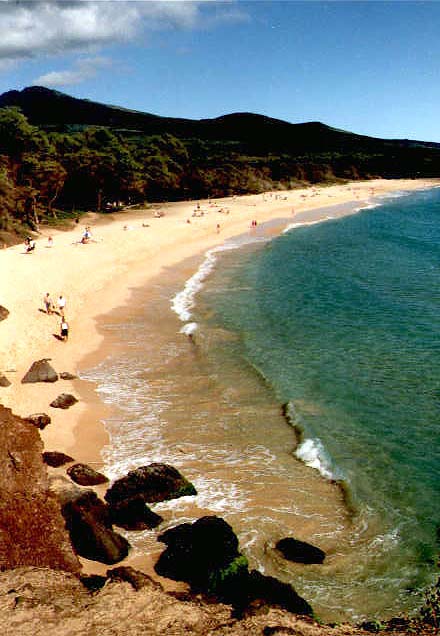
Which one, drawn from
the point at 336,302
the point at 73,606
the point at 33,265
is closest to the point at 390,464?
the point at 73,606

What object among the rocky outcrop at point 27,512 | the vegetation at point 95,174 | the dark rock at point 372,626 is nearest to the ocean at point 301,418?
the dark rock at point 372,626

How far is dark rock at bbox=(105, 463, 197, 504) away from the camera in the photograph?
15.6 metres

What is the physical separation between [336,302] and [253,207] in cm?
6272

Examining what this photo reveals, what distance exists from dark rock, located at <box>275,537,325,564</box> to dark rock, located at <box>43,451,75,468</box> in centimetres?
760

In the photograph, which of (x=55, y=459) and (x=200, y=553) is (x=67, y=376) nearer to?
(x=55, y=459)

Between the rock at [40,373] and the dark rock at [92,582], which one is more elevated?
the rock at [40,373]

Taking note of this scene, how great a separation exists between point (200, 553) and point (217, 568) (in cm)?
79

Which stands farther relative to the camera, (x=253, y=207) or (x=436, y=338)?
(x=253, y=207)

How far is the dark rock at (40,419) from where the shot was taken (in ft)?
64.1

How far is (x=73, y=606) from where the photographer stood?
29.5 feet

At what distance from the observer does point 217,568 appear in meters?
12.2

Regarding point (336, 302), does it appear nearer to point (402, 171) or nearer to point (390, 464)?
point (390, 464)

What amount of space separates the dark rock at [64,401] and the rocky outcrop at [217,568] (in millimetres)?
8805

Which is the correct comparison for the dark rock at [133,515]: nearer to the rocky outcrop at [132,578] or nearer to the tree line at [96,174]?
the rocky outcrop at [132,578]
